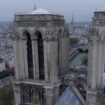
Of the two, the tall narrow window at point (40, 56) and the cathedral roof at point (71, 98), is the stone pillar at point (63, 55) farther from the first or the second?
the cathedral roof at point (71, 98)

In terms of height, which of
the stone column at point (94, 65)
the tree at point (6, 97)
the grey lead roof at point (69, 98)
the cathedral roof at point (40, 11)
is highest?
the cathedral roof at point (40, 11)

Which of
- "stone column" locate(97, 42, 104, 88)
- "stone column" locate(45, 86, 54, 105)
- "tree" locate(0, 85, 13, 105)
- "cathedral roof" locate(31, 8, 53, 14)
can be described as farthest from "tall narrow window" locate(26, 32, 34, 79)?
"tree" locate(0, 85, 13, 105)

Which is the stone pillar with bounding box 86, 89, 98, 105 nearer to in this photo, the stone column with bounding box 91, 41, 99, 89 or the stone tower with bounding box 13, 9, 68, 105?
the stone column with bounding box 91, 41, 99, 89

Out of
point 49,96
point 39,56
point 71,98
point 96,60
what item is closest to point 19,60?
point 39,56

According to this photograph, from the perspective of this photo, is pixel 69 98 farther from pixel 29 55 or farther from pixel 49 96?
pixel 29 55

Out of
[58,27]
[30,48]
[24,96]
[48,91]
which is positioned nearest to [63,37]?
[58,27]

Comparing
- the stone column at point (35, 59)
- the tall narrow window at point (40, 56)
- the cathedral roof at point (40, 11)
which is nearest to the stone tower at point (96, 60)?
the tall narrow window at point (40, 56)
